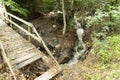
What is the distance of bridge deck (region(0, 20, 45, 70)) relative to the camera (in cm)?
806

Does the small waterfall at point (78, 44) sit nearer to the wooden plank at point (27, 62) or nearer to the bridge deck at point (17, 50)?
the bridge deck at point (17, 50)

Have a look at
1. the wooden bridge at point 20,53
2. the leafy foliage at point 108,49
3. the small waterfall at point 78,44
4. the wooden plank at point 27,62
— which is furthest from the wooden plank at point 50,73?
the small waterfall at point 78,44

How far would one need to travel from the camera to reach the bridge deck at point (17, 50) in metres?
8.06

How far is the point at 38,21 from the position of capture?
1552 centimetres

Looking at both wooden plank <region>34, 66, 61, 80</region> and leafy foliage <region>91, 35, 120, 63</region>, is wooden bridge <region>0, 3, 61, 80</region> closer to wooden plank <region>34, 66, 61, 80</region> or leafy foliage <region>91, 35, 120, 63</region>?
wooden plank <region>34, 66, 61, 80</region>

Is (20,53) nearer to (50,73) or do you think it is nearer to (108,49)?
(50,73)

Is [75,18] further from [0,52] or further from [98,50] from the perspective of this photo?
[0,52]

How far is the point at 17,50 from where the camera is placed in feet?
28.7

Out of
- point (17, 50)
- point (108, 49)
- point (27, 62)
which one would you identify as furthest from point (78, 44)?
point (27, 62)

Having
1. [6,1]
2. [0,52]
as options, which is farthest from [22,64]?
[6,1]

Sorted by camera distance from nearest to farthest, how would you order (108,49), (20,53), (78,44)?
(20,53)
(108,49)
(78,44)

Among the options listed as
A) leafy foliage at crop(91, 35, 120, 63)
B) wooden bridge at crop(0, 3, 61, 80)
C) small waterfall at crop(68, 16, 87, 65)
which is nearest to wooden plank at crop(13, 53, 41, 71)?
wooden bridge at crop(0, 3, 61, 80)

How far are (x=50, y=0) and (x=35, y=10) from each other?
1763 millimetres

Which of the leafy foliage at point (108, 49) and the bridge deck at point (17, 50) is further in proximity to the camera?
the leafy foliage at point (108, 49)
